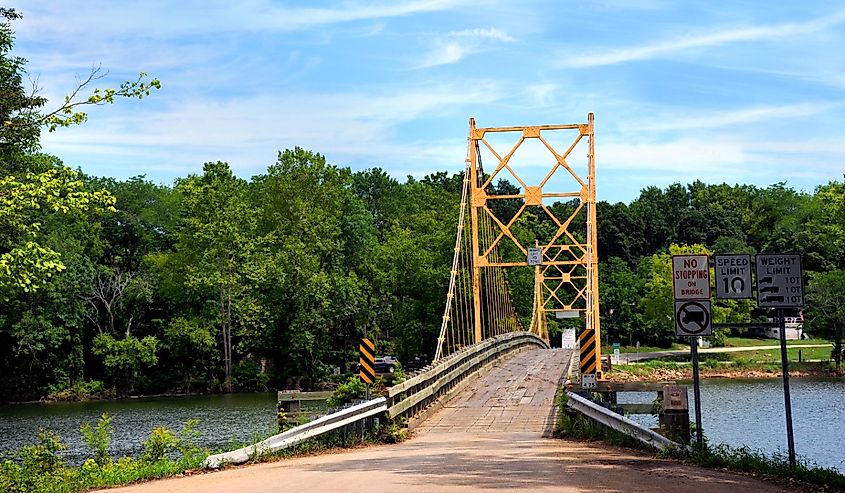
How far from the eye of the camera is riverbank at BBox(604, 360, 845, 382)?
57.4 metres

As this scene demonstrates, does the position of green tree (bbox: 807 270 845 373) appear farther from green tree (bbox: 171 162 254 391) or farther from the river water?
green tree (bbox: 171 162 254 391)

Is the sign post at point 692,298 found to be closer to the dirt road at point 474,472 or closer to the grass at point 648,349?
the dirt road at point 474,472

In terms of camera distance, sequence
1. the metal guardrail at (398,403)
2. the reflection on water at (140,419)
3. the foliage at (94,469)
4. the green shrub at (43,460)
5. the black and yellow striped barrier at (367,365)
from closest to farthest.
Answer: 1. the foliage at (94,469)
2. the metal guardrail at (398,403)
3. the green shrub at (43,460)
4. the black and yellow striped barrier at (367,365)
5. the reflection on water at (140,419)

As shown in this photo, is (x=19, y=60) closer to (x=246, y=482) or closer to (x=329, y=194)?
(x=246, y=482)

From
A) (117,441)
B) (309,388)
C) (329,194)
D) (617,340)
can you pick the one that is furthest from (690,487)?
(617,340)

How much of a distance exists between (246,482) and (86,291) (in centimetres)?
4737

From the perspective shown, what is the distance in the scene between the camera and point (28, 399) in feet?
169

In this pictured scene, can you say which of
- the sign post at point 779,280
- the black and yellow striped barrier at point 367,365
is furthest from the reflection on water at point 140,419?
the sign post at point 779,280

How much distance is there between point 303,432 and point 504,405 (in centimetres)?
796

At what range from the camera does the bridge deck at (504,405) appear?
1752 centimetres

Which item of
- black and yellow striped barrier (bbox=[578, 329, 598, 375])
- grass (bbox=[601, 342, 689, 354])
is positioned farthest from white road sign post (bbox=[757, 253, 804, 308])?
grass (bbox=[601, 342, 689, 354])

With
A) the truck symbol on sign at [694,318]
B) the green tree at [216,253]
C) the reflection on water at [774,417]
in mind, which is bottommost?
the reflection on water at [774,417]

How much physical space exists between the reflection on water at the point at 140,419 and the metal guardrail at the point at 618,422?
1051 centimetres

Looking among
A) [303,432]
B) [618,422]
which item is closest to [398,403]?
[303,432]
